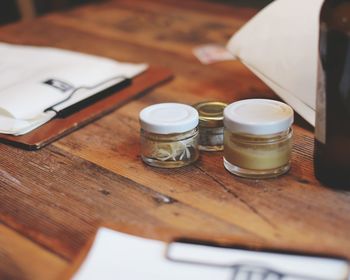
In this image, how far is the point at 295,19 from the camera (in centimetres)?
92

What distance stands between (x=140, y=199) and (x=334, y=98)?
27 cm

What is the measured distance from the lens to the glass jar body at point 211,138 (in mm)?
803

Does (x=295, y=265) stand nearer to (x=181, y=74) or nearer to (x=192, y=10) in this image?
(x=181, y=74)

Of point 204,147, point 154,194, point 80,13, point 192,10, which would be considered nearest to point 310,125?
point 204,147

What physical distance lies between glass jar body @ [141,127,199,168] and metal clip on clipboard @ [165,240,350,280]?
0.18m

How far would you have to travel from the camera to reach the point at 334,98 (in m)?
0.66

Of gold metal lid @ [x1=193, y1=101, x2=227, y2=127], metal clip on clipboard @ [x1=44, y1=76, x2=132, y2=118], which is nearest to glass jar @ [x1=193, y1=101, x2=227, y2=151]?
gold metal lid @ [x1=193, y1=101, x2=227, y2=127]

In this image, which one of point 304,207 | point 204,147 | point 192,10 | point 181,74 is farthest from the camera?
point 192,10

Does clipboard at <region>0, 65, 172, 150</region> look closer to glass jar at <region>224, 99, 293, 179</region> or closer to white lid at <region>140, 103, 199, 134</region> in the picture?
white lid at <region>140, 103, 199, 134</region>

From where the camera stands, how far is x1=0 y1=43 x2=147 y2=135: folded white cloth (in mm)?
907

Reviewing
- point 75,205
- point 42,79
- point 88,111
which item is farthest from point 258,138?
point 42,79

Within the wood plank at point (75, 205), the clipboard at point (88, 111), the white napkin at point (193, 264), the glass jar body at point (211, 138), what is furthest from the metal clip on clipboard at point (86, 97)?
the white napkin at point (193, 264)

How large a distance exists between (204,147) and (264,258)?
0.27 metres

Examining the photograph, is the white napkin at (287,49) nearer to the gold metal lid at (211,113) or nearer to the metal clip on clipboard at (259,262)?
the gold metal lid at (211,113)
